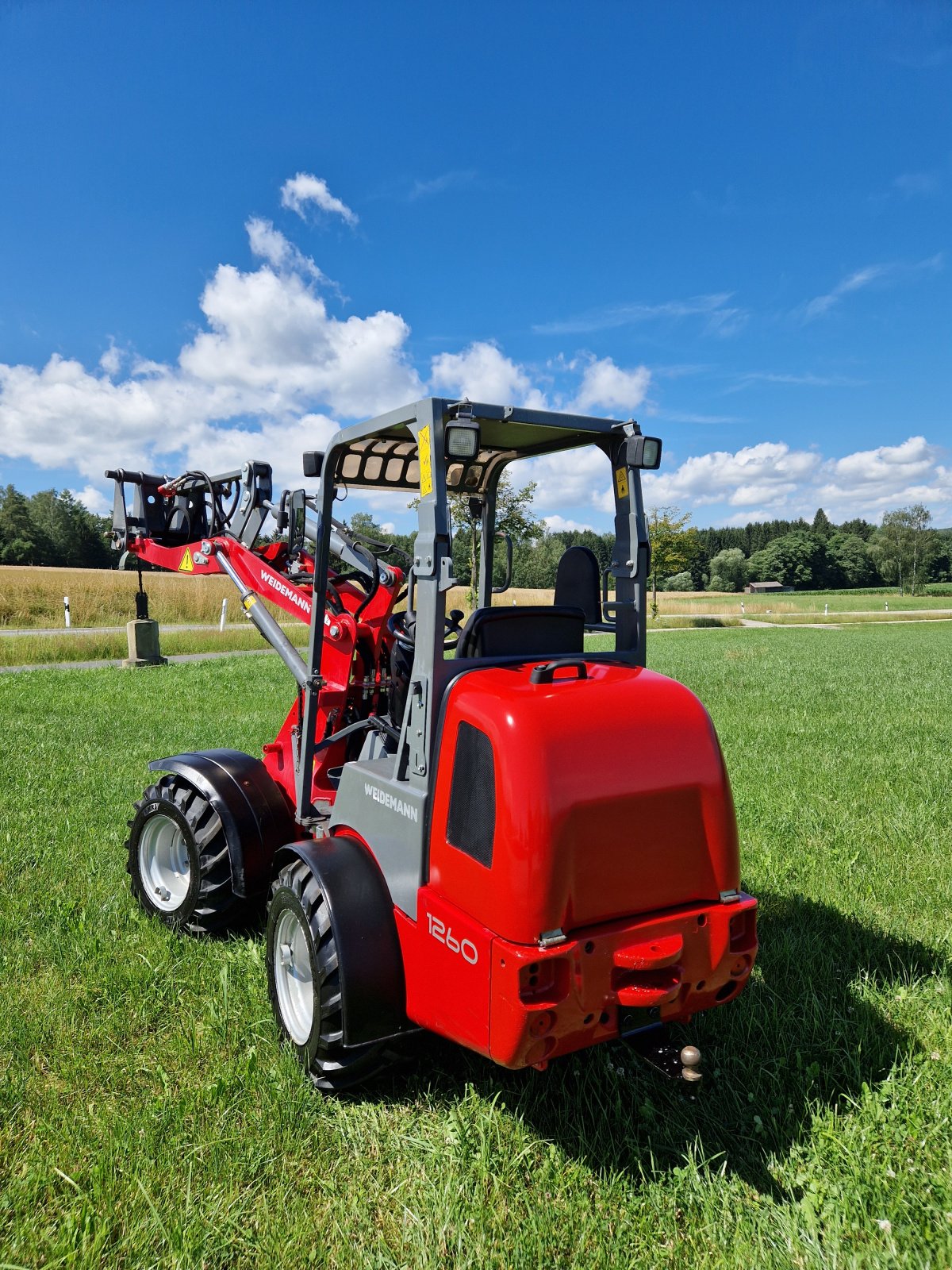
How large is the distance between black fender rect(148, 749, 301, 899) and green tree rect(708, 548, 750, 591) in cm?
9260

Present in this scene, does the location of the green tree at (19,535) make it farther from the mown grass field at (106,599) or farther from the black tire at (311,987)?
the black tire at (311,987)

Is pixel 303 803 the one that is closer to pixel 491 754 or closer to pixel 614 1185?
pixel 491 754

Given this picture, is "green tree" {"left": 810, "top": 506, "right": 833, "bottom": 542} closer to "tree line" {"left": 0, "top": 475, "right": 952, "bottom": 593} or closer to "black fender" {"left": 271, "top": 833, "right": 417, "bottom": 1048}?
"tree line" {"left": 0, "top": 475, "right": 952, "bottom": 593}

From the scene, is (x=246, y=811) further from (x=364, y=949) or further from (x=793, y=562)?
(x=793, y=562)

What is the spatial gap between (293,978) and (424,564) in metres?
1.96

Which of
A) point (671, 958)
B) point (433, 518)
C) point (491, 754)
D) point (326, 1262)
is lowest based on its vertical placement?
point (326, 1262)

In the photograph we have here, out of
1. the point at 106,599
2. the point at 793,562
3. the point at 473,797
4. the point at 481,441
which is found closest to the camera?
the point at 473,797

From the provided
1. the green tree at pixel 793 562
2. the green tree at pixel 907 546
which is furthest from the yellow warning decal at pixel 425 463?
the green tree at pixel 793 562

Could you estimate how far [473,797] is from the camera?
2.82 meters

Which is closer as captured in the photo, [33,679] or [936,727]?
[936,727]

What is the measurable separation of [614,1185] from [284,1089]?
4.19 ft

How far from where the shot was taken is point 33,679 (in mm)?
14172

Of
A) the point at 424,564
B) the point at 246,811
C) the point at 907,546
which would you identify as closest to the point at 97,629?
the point at 246,811

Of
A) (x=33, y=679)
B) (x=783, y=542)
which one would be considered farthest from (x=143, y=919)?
(x=783, y=542)
